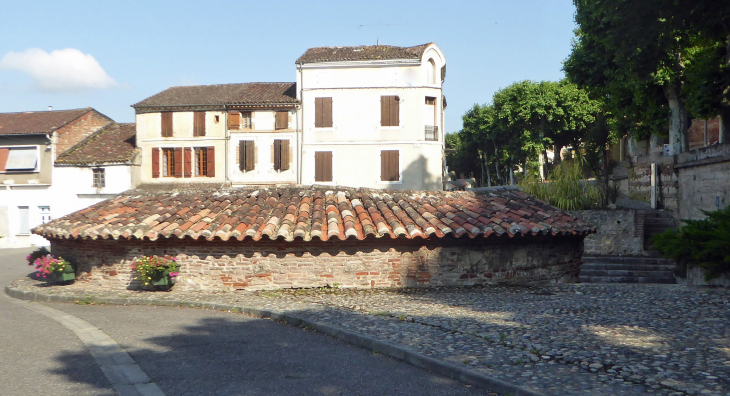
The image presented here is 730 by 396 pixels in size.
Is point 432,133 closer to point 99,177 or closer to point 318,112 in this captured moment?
point 318,112

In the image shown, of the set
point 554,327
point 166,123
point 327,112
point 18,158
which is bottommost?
point 554,327

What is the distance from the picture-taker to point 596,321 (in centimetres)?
789

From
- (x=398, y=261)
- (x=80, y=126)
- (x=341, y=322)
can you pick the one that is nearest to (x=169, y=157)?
(x=80, y=126)

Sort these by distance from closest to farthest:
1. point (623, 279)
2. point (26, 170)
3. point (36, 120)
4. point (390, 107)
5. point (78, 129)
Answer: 1. point (623, 279)
2. point (390, 107)
3. point (26, 170)
4. point (36, 120)
5. point (78, 129)

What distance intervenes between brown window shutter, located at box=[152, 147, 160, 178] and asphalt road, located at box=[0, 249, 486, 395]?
28.9m

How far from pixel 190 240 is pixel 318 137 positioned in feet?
78.0

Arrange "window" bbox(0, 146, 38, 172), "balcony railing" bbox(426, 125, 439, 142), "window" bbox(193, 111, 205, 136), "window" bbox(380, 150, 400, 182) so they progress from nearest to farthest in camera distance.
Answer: "window" bbox(380, 150, 400, 182), "balcony railing" bbox(426, 125, 439, 142), "window" bbox(193, 111, 205, 136), "window" bbox(0, 146, 38, 172)

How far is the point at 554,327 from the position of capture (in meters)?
7.50

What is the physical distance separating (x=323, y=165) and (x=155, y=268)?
78.2ft

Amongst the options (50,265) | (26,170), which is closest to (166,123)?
(26,170)

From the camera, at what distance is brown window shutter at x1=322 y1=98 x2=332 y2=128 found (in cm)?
3462

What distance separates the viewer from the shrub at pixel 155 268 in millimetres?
11453

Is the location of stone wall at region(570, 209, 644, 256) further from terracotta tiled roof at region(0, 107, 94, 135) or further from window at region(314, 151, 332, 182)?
terracotta tiled roof at region(0, 107, 94, 135)

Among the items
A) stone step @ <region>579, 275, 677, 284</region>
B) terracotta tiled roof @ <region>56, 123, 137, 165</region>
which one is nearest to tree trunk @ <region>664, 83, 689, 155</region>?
stone step @ <region>579, 275, 677, 284</region>
